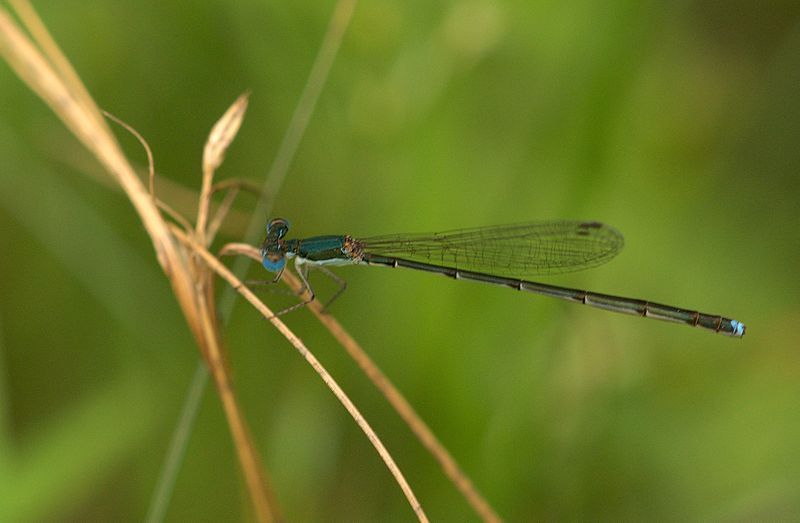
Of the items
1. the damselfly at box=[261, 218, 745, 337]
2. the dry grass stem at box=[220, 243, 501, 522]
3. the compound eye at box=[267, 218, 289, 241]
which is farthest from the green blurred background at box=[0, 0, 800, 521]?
the dry grass stem at box=[220, 243, 501, 522]

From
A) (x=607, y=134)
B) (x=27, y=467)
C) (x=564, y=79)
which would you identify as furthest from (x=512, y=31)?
(x=27, y=467)

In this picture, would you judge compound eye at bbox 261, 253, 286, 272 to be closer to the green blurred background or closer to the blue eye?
the blue eye

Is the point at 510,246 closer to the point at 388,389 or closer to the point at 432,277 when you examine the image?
the point at 432,277

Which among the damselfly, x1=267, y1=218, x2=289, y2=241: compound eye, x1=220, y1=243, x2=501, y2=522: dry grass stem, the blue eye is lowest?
x1=220, y1=243, x2=501, y2=522: dry grass stem

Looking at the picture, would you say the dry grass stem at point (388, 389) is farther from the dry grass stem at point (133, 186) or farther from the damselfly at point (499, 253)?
the damselfly at point (499, 253)

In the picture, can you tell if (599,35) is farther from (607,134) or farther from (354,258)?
(354,258)
